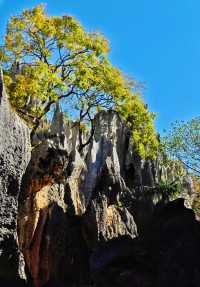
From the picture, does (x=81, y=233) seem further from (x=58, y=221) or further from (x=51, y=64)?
(x=51, y=64)

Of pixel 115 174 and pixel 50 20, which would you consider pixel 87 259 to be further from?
pixel 50 20

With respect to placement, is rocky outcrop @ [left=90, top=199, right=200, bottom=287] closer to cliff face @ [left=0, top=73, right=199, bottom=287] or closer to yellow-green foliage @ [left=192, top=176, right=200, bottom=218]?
→ cliff face @ [left=0, top=73, right=199, bottom=287]

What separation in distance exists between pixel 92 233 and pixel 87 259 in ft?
3.20

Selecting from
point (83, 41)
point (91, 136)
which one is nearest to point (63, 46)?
point (83, 41)

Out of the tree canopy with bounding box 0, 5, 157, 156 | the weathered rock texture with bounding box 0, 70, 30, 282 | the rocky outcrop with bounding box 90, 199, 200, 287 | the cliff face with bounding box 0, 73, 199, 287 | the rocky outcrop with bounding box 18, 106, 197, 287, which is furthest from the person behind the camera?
the tree canopy with bounding box 0, 5, 157, 156

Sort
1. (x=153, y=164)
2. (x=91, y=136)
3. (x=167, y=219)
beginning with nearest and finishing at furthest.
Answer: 1. (x=167, y=219)
2. (x=91, y=136)
3. (x=153, y=164)

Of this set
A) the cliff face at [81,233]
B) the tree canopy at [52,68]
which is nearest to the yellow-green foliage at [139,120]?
the tree canopy at [52,68]

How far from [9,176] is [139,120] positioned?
18536 millimetres

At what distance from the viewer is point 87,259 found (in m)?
17.3

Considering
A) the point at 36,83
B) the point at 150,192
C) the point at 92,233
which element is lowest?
the point at 92,233

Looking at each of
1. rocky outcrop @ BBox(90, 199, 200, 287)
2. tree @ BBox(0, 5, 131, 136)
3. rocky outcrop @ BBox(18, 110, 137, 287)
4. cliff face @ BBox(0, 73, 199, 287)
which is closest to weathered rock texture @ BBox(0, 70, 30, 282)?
cliff face @ BBox(0, 73, 199, 287)

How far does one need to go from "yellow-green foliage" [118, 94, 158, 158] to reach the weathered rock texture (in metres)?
17.2

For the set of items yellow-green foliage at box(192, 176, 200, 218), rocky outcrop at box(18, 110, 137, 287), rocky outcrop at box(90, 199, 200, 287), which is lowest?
rocky outcrop at box(90, 199, 200, 287)

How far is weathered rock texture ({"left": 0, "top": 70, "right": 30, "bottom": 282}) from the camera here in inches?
439
